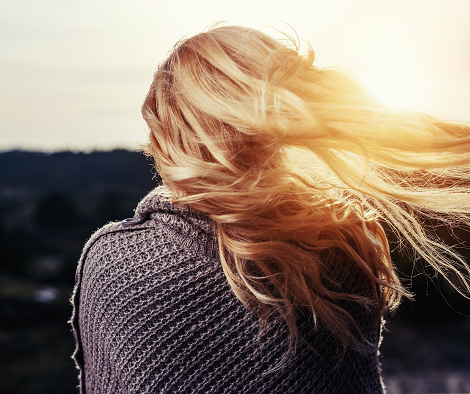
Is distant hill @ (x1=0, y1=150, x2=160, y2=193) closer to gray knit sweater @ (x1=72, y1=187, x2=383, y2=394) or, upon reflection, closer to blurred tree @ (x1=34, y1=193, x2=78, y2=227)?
blurred tree @ (x1=34, y1=193, x2=78, y2=227)

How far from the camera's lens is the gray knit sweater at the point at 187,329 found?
0.88 metres

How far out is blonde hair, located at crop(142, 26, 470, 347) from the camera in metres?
0.82

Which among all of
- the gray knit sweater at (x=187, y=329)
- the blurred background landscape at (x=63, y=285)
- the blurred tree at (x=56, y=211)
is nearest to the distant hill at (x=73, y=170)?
the blurred background landscape at (x=63, y=285)

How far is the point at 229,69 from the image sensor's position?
889mm

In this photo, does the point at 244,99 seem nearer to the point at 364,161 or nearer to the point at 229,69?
the point at 229,69

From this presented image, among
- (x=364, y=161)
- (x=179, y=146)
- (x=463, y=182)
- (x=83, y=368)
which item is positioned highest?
(x=179, y=146)

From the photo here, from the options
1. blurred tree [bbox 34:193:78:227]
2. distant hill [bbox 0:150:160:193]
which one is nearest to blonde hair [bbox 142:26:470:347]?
distant hill [bbox 0:150:160:193]

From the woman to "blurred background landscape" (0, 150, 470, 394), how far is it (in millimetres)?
3200

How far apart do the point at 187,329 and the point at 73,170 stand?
4202 mm

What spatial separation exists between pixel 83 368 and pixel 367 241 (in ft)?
2.90

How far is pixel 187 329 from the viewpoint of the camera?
0.89 meters

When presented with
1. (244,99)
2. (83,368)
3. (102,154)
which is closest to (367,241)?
(244,99)

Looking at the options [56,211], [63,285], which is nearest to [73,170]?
[56,211]

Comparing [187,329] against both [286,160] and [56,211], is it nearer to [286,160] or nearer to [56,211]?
[286,160]
